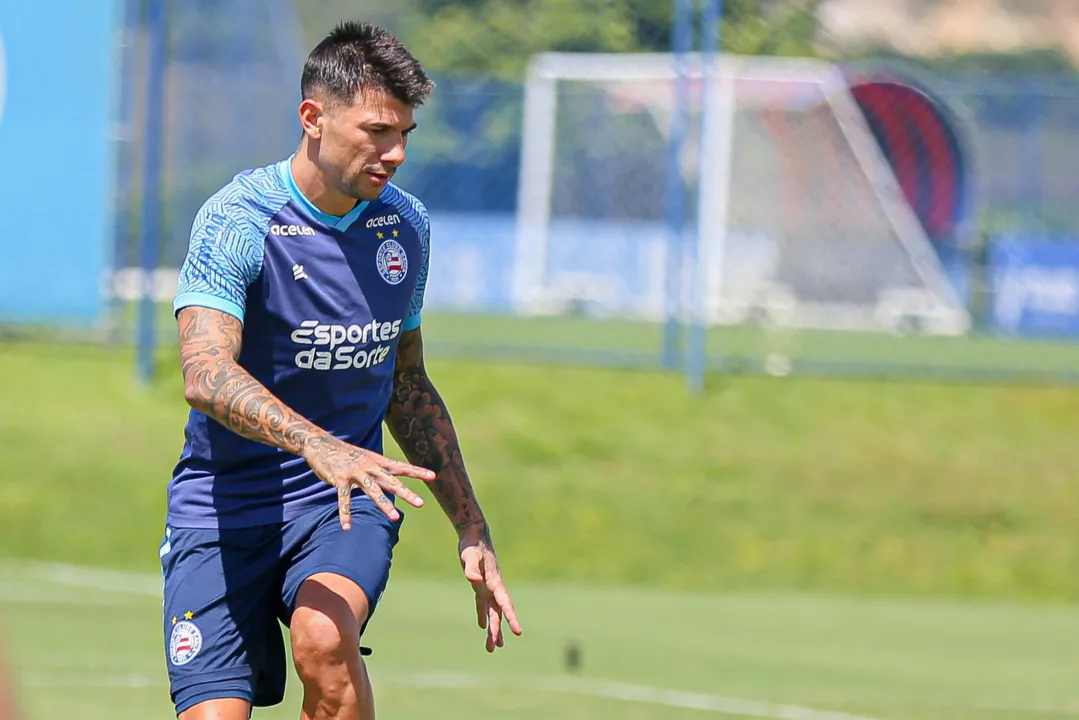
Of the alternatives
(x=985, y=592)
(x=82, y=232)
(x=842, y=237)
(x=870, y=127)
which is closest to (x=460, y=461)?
(x=985, y=592)

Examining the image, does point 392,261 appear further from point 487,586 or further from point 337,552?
point 487,586

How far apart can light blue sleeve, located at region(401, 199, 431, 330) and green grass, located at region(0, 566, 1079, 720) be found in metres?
2.78

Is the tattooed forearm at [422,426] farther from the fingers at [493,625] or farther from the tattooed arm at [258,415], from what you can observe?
the tattooed arm at [258,415]

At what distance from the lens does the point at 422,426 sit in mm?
5773

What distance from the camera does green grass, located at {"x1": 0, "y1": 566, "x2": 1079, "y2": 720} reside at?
8.38 m

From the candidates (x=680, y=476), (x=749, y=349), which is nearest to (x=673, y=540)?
(x=680, y=476)


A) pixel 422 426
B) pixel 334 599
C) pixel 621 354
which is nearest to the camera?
pixel 334 599

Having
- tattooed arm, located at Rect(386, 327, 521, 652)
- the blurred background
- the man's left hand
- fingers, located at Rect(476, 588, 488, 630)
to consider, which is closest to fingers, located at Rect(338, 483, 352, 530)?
the man's left hand

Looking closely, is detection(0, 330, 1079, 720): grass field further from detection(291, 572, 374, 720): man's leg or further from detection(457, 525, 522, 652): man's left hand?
detection(291, 572, 374, 720): man's leg

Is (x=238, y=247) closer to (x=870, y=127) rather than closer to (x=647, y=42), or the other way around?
(x=647, y=42)

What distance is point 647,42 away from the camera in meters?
14.6

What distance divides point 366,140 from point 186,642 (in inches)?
53.3

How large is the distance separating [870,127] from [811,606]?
8350 millimetres

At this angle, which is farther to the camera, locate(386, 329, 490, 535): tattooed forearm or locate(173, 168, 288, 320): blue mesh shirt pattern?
locate(386, 329, 490, 535): tattooed forearm
